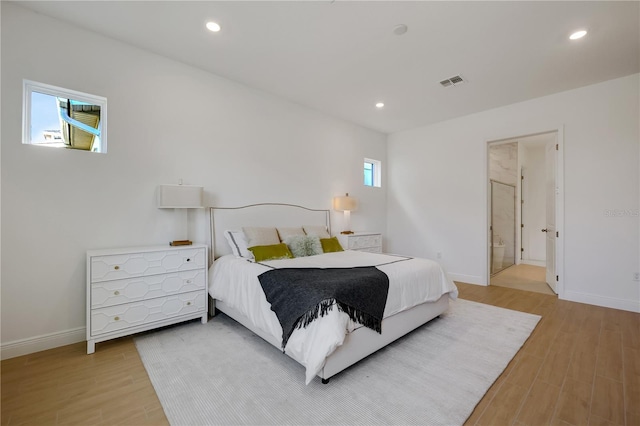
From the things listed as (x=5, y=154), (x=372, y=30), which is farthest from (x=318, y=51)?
(x=5, y=154)

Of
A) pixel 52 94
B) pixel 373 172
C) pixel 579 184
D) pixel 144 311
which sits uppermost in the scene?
pixel 52 94

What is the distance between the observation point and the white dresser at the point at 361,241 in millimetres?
4547

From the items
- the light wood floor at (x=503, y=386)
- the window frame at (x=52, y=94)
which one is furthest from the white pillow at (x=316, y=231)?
the window frame at (x=52, y=94)

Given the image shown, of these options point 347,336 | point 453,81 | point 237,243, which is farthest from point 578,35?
point 237,243

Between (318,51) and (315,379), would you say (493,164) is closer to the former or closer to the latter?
(318,51)

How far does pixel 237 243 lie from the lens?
334 centimetres

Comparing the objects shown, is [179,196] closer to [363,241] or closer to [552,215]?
[363,241]

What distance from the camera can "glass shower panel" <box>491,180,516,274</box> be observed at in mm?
5711

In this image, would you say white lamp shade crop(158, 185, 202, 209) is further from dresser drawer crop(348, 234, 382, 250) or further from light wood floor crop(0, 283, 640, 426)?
dresser drawer crop(348, 234, 382, 250)

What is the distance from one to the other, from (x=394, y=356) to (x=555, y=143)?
13.5 feet

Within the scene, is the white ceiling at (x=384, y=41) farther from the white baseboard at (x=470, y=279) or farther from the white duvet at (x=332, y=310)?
the white baseboard at (x=470, y=279)

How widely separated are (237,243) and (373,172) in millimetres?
3642

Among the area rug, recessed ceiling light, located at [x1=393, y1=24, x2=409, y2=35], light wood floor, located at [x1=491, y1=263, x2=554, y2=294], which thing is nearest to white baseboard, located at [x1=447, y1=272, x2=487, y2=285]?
light wood floor, located at [x1=491, y1=263, x2=554, y2=294]

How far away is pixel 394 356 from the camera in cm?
233
